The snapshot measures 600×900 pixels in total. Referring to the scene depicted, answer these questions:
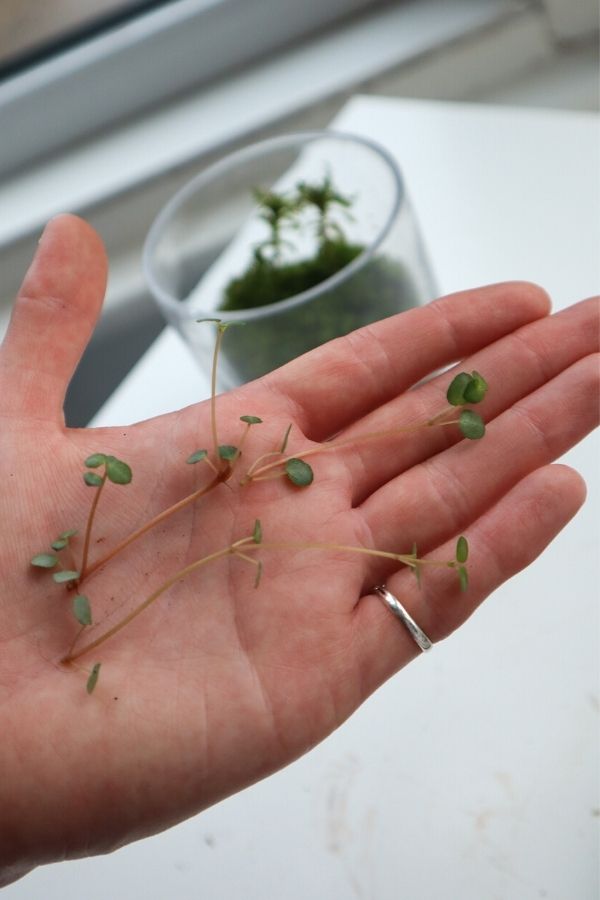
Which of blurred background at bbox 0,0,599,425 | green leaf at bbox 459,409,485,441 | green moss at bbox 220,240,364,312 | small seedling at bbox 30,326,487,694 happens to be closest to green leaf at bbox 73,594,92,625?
small seedling at bbox 30,326,487,694

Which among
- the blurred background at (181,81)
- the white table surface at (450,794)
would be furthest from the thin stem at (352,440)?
the blurred background at (181,81)

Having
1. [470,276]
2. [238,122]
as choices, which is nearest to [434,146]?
[470,276]

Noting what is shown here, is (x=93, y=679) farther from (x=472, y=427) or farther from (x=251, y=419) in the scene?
(x=472, y=427)

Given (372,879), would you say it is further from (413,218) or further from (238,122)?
(238,122)

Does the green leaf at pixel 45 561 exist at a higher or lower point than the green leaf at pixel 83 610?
higher

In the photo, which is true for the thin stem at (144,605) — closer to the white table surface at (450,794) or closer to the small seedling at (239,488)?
the small seedling at (239,488)

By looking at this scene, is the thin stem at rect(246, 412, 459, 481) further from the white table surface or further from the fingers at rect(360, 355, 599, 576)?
the white table surface
